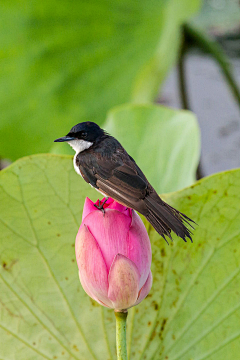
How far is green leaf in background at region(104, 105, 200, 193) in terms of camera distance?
1.78 feet

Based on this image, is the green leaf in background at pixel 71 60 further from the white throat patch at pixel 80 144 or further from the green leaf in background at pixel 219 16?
the green leaf in background at pixel 219 16

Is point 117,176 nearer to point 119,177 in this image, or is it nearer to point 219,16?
point 119,177

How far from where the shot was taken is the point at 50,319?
369mm

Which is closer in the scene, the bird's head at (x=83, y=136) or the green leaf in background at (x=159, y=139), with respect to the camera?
the bird's head at (x=83, y=136)

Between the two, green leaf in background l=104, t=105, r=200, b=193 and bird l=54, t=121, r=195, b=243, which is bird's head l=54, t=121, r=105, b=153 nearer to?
bird l=54, t=121, r=195, b=243

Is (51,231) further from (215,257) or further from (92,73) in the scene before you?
(92,73)

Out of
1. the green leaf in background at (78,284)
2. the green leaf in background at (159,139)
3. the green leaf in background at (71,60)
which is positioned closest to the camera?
the green leaf in background at (78,284)

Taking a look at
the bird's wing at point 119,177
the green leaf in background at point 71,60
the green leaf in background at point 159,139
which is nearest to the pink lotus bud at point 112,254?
the bird's wing at point 119,177

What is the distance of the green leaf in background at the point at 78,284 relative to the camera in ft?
1.17

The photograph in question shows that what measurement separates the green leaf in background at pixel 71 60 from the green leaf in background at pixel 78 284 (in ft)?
1.65

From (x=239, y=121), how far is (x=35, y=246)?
3.88 feet

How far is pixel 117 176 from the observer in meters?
0.27

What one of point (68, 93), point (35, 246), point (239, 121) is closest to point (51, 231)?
point (35, 246)

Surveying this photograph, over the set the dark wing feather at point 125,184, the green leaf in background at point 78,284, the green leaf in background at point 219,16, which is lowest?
the green leaf in background at point 219,16
